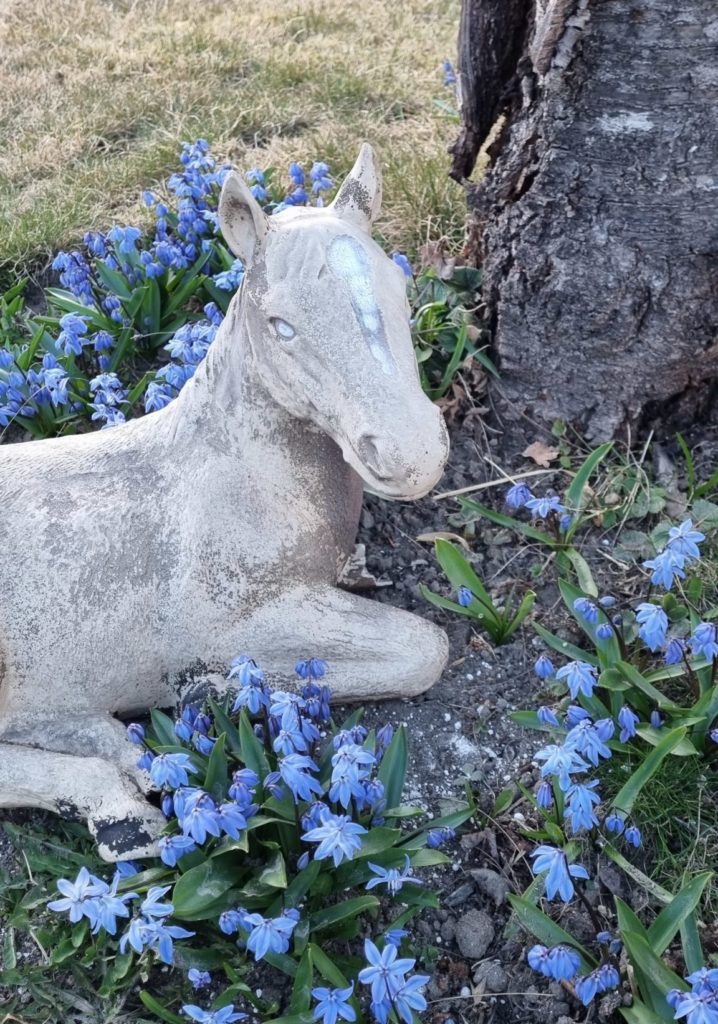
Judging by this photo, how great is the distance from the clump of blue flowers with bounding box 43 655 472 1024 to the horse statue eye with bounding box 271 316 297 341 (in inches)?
29.5

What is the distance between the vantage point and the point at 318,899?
2439 mm

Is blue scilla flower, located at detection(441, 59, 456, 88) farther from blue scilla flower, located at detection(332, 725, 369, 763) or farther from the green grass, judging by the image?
blue scilla flower, located at detection(332, 725, 369, 763)

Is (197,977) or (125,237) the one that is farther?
(125,237)

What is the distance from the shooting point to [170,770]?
227 centimetres

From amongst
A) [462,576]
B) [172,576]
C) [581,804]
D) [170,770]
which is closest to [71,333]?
[172,576]

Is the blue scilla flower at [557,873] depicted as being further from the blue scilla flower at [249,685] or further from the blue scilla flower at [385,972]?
the blue scilla flower at [249,685]

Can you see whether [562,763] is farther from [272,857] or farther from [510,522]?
[510,522]

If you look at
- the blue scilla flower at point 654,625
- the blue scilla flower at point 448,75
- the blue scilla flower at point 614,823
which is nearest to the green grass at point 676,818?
the blue scilla flower at point 614,823

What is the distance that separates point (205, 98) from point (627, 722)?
14.8ft

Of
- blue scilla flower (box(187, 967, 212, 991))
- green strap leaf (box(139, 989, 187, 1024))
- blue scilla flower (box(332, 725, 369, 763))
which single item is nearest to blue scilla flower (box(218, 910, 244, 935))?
blue scilla flower (box(187, 967, 212, 991))

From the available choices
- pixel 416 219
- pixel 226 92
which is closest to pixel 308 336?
pixel 416 219

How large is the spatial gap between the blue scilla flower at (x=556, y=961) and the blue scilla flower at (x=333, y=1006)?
401 millimetres

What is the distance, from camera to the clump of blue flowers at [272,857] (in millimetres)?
2154

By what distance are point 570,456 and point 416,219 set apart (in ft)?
4.79
